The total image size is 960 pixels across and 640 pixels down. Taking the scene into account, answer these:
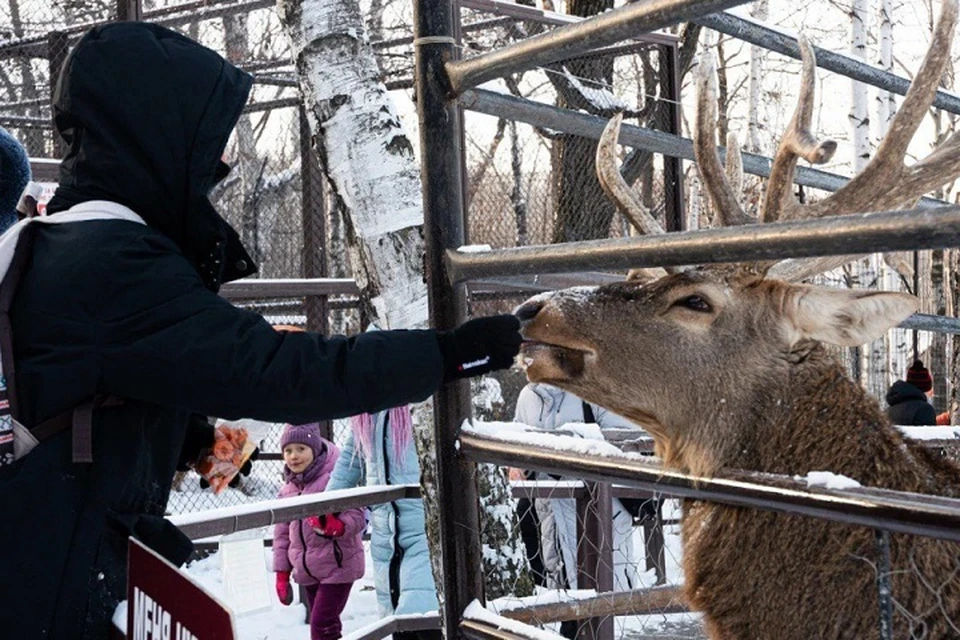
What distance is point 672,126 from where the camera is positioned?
7.24 meters

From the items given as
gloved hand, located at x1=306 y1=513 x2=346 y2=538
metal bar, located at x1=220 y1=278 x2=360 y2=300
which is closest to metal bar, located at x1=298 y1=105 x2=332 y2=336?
metal bar, located at x1=220 y1=278 x2=360 y2=300

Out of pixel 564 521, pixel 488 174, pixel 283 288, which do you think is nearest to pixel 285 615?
pixel 283 288

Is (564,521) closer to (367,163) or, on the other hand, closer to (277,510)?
(277,510)

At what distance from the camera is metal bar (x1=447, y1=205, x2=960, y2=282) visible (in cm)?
156

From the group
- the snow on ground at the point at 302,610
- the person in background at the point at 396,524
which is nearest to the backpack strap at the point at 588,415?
the snow on ground at the point at 302,610

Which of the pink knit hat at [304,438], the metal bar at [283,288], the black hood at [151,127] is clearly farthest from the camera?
the metal bar at [283,288]

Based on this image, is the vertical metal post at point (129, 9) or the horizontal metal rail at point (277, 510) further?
the vertical metal post at point (129, 9)

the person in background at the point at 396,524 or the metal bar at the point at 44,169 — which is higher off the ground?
the metal bar at the point at 44,169

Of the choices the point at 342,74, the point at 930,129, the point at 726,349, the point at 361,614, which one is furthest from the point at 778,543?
the point at 930,129

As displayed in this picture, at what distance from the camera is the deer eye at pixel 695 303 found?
9.29 ft

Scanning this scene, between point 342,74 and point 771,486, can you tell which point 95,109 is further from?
point 342,74

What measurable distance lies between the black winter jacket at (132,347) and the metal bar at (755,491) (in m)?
0.29

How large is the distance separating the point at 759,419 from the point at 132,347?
59.4 inches

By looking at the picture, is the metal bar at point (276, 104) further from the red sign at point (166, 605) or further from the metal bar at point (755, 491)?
the red sign at point (166, 605)
